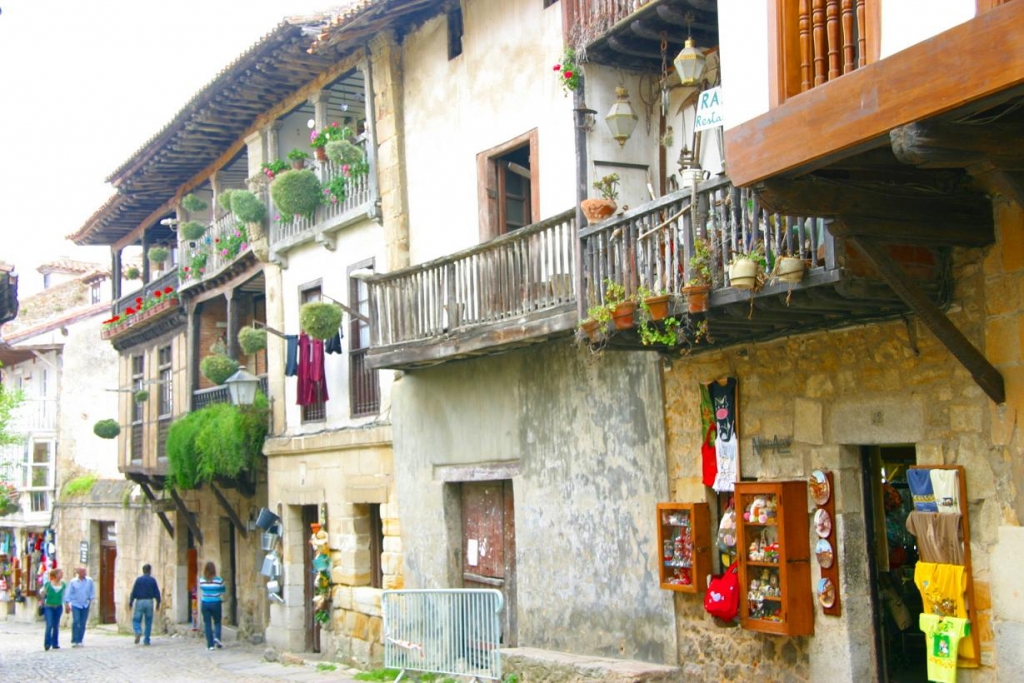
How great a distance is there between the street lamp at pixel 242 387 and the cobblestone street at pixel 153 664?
12.7ft

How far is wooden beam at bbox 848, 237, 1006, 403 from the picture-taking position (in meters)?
7.47

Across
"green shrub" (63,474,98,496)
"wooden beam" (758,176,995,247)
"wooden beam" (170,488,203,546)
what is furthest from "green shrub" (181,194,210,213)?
"wooden beam" (758,176,995,247)

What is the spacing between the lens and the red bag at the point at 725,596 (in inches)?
392

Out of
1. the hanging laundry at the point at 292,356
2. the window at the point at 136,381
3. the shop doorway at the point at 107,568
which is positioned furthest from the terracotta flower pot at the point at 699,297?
the shop doorway at the point at 107,568

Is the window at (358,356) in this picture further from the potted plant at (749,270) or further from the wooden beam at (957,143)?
the wooden beam at (957,143)

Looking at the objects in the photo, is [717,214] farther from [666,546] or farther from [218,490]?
[218,490]

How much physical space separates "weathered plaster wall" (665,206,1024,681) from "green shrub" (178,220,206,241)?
1308cm

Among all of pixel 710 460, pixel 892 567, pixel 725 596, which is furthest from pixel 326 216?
pixel 892 567

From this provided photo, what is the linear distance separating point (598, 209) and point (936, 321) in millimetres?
3579

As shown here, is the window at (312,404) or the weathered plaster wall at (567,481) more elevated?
the window at (312,404)

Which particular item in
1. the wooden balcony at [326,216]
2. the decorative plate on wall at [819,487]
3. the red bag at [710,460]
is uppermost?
the wooden balcony at [326,216]

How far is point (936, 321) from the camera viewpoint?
7680 millimetres

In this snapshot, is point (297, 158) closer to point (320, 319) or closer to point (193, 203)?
point (320, 319)

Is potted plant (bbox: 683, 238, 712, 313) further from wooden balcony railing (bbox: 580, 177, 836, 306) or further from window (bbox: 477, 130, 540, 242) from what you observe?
window (bbox: 477, 130, 540, 242)
